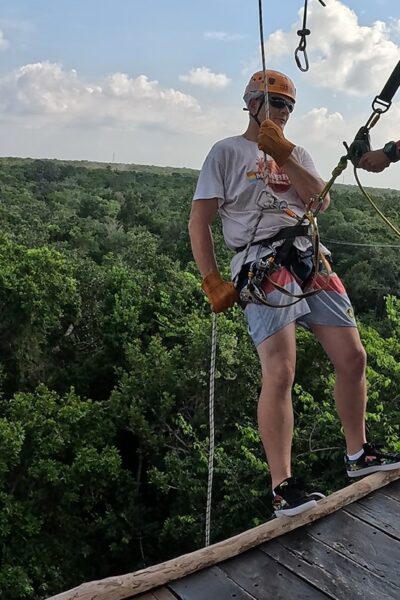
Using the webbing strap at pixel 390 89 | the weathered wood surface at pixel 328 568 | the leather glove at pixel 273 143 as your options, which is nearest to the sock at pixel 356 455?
the weathered wood surface at pixel 328 568

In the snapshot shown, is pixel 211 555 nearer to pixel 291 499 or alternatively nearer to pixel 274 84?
pixel 291 499

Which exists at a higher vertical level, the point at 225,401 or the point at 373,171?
the point at 373,171

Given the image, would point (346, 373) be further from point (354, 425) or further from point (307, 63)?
point (307, 63)

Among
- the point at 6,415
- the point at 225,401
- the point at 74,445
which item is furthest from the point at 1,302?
the point at 225,401

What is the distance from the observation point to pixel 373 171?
243 cm

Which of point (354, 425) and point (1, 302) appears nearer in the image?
point (354, 425)

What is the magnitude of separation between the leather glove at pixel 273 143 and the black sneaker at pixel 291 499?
3.95ft

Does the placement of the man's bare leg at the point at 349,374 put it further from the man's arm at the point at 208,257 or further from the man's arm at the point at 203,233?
the man's arm at the point at 203,233

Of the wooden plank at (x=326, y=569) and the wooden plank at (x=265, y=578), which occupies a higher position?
the wooden plank at (x=326, y=569)

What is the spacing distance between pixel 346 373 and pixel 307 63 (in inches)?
50.0

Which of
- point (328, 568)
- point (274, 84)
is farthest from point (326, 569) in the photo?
point (274, 84)

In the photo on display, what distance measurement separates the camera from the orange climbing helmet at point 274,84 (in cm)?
253

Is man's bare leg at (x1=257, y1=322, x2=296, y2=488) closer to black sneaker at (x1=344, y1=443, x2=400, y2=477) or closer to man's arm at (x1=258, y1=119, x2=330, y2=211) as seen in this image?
black sneaker at (x1=344, y1=443, x2=400, y2=477)

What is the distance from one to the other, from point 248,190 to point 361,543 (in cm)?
136
